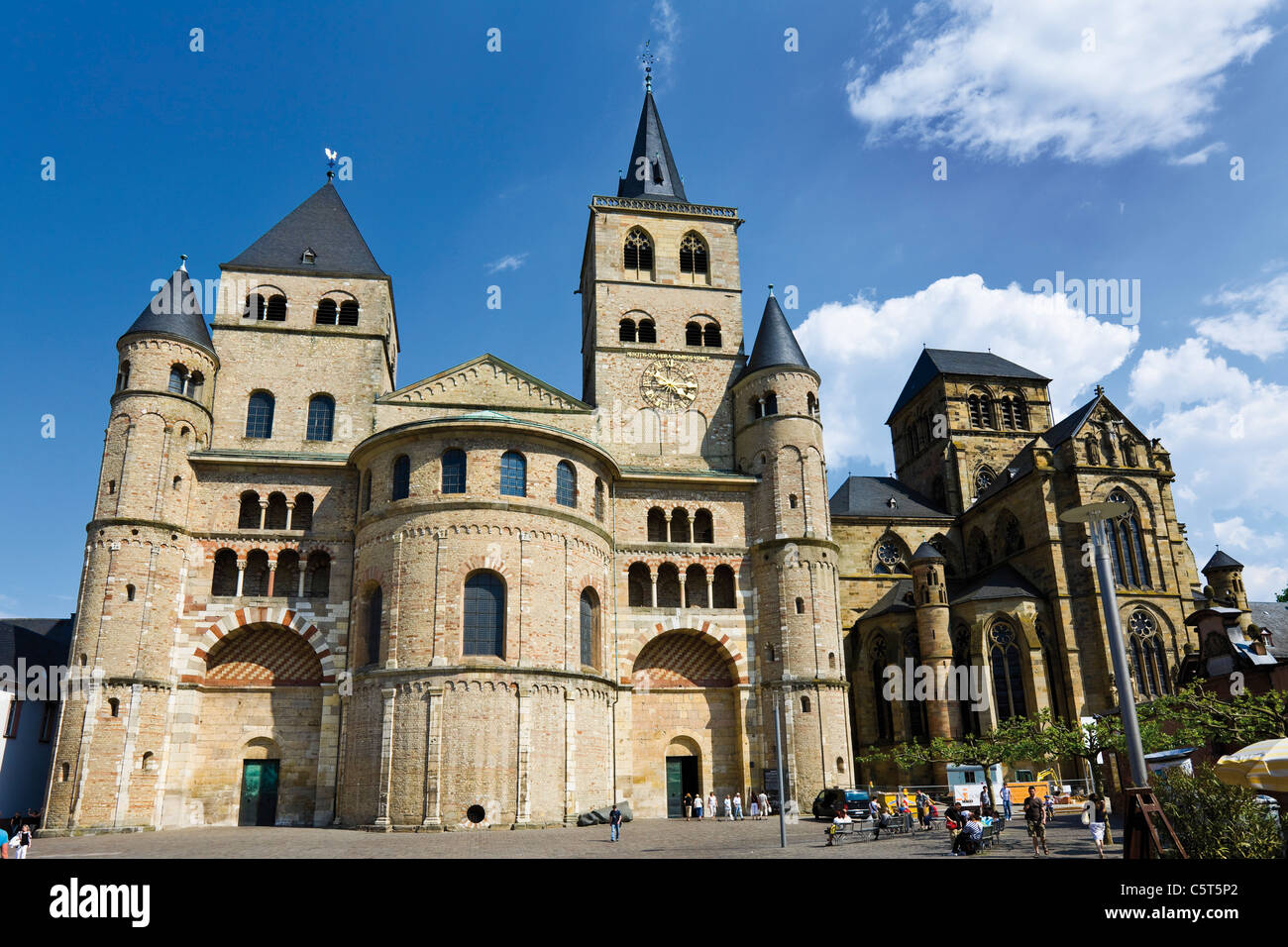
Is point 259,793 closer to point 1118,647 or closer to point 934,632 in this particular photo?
point 1118,647

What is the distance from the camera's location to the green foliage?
1266 cm

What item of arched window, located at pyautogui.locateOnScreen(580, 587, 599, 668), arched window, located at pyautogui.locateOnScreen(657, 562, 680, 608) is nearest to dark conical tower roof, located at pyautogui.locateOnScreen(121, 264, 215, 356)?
arched window, located at pyautogui.locateOnScreen(580, 587, 599, 668)

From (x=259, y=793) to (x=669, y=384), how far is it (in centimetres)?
2547

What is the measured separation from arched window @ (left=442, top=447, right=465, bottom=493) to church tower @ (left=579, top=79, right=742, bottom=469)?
10.0 meters

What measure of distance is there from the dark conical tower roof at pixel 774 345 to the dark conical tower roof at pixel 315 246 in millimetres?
19106

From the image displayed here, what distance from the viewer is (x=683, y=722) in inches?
1455

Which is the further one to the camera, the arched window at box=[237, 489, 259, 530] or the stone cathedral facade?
the arched window at box=[237, 489, 259, 530]

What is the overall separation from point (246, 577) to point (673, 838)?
67.3 ft

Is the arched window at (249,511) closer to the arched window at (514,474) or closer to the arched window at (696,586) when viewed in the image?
the arched window at (514,474)

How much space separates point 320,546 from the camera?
35219 mm

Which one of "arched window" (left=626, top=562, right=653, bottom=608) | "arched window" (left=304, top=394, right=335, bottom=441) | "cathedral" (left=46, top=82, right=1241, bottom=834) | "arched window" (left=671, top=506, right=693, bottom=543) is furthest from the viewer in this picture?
"arched window" (left=671, top=506, right=693, bottom=543)

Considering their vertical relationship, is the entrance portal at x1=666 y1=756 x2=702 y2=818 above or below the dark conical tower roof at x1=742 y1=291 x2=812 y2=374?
below

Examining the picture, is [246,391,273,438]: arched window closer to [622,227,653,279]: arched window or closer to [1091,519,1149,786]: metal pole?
[622,227,653,279]: arched window
